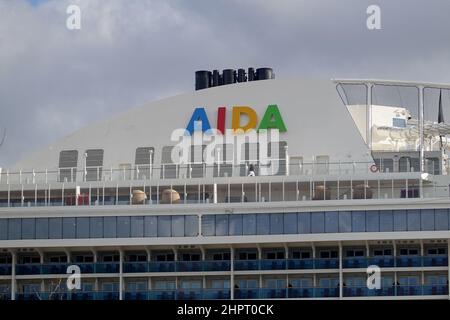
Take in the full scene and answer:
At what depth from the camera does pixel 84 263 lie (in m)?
83.4

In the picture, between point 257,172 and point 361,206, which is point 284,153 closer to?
point 257,172

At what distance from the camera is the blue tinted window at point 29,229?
8275 centimetres

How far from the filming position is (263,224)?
8038 cm

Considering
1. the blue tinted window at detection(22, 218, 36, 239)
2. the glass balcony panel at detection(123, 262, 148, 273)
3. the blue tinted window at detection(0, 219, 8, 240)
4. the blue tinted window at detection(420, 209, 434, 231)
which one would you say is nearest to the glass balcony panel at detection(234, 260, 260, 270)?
the glass balcony panel at detection(123, 262, 148, 273)

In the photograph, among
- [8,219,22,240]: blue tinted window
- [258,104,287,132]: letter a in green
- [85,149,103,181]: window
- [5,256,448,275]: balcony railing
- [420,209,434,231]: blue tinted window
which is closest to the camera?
[420,209,434,231]: blue tinted window

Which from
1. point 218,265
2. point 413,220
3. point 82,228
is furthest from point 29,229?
point 413,220

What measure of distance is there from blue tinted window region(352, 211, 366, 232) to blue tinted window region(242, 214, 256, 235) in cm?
487

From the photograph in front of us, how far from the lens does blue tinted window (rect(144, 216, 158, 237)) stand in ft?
267

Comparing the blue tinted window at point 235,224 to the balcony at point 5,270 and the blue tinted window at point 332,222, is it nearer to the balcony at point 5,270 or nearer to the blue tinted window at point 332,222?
the blue tinted window at point 332,222

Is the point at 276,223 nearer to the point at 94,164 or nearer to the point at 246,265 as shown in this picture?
the point at 246,265

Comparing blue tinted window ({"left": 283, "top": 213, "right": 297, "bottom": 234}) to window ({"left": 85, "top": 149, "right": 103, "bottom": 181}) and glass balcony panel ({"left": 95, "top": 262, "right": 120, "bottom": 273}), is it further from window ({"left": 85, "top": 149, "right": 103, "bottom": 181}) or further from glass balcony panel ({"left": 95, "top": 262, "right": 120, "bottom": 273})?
window ({"left": 85, "top": 149, "right": 103, "bottom": 181})

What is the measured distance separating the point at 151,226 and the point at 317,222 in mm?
8241
